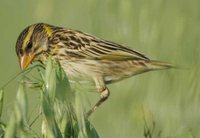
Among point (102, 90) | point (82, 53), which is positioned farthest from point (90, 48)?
point (102, 90)

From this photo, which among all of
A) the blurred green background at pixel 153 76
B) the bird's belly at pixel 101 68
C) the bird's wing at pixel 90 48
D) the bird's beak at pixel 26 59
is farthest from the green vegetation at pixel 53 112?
the bird's wing at pixel 90 48

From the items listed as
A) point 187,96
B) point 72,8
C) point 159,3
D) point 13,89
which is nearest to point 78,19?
point 72,8

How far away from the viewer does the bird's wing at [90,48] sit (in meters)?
5.38

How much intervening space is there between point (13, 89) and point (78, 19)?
189 cm

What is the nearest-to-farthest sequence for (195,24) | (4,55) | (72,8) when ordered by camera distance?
(195,24)
(4,55)
(72,8)

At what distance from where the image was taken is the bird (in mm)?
5145

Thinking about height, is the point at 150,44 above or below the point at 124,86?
above

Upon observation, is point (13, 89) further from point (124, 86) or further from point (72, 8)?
point (72, 8)

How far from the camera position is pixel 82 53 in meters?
5.42

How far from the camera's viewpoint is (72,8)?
6340 millimetres

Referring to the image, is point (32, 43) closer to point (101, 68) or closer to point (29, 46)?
point (29, 46)

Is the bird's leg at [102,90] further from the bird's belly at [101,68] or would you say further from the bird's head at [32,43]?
the bird's head at [32,43]

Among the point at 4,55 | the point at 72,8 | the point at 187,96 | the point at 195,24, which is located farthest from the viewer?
the point at 72,8

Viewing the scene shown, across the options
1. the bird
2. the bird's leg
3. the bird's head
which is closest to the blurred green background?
the bird's leg
